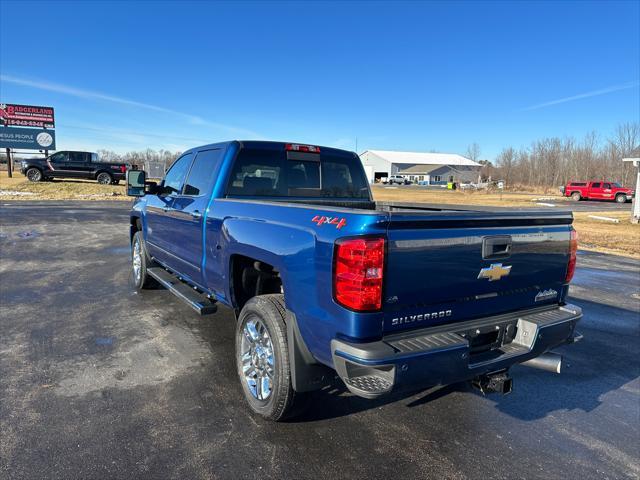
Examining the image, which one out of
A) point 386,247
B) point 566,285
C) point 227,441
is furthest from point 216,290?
point 566,285

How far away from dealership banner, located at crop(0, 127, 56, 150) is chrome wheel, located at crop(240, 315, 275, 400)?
37.1 metres

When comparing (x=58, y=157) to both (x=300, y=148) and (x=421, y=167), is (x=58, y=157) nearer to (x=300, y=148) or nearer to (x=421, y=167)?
(x=300, y=148)

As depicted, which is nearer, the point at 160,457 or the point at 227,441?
the point at 160,457

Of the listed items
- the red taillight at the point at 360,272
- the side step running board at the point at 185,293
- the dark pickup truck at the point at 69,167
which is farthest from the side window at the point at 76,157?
the red taillight at the point at 360,272

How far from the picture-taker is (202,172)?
15.3 feet

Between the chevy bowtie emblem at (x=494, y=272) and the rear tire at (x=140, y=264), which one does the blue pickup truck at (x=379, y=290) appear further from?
the rear tire at (x=140, y=264)

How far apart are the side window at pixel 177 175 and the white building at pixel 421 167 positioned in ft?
318

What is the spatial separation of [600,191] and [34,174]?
147 ft

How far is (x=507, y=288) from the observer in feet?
9.77

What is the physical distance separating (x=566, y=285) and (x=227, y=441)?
2.75 m

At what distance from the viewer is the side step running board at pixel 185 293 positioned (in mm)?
3996

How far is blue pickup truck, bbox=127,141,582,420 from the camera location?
7.82 ft

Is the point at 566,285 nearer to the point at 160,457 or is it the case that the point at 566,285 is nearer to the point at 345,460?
the point at 345,460

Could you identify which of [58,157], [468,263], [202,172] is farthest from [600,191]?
[468,263]
